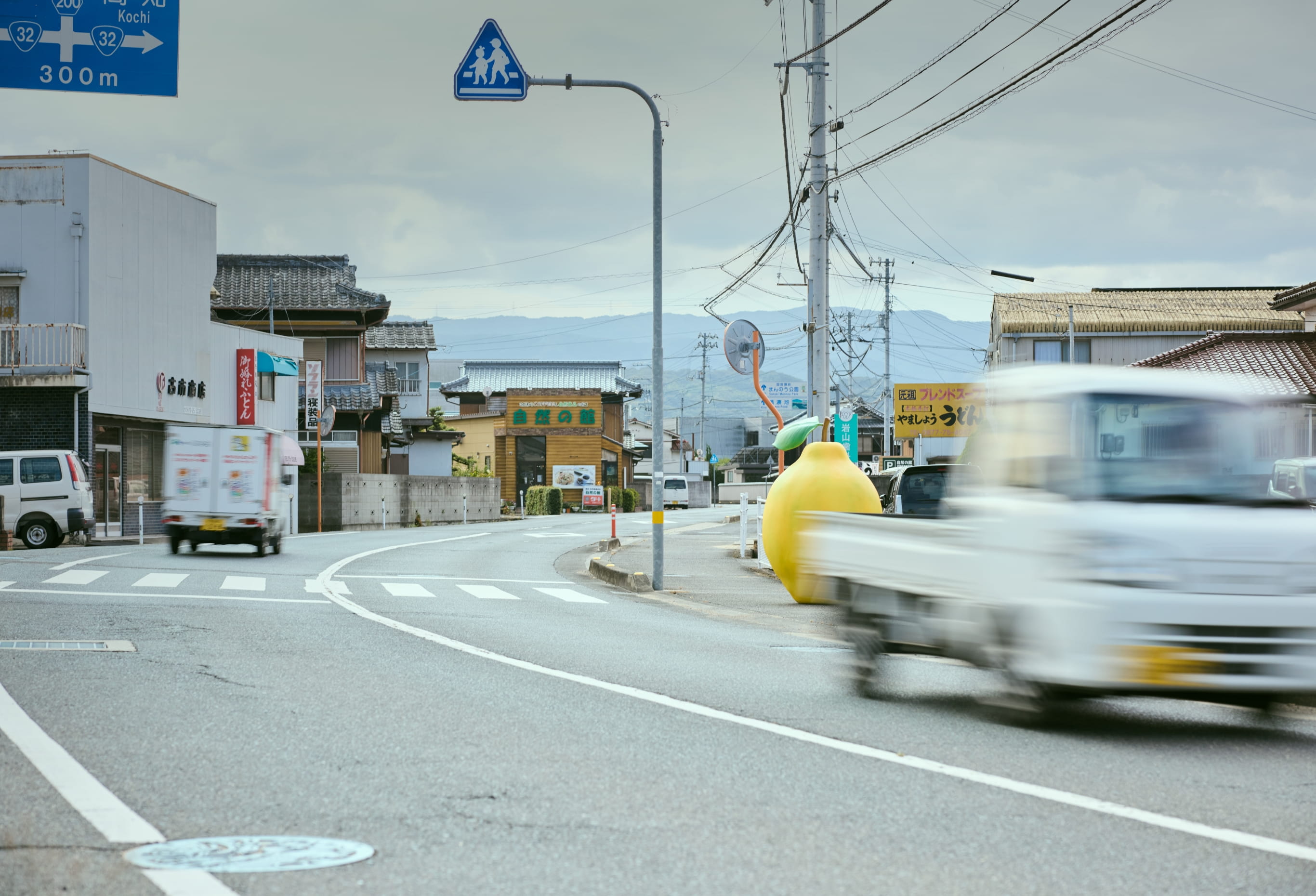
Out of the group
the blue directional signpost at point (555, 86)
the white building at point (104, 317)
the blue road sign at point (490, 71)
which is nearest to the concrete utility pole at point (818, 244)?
the blue directional signpost at point (555, 86)

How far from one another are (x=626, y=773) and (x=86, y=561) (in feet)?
58.7

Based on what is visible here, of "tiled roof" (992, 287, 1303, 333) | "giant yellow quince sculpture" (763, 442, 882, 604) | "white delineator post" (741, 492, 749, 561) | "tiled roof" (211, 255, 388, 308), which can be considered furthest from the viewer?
"tiled roof" (992, 287, 1303, 333)

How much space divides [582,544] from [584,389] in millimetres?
37831

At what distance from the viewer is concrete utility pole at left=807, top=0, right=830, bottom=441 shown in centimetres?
1992

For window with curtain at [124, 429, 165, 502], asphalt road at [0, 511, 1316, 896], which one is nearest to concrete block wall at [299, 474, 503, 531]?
window with curtain at [124, 429, 165, 502]

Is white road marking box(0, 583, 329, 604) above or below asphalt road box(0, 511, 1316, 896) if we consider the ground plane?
below

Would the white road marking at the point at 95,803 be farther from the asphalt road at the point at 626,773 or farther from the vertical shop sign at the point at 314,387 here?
the vertical shop sign at the point at 314,387

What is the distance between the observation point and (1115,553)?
609 cm

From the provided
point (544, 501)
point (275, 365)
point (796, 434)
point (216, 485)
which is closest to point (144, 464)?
point (275, 365)

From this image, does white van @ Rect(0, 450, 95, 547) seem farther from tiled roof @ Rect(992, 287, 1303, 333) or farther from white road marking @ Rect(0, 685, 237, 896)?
tiled roof @ Rect(992, 287, 1303, 333)

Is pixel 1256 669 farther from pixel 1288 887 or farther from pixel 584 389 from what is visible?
pixel 584 389

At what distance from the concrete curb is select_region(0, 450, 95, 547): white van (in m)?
12.1

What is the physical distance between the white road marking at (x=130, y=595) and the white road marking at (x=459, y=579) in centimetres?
382

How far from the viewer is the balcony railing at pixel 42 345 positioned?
30703 mm
